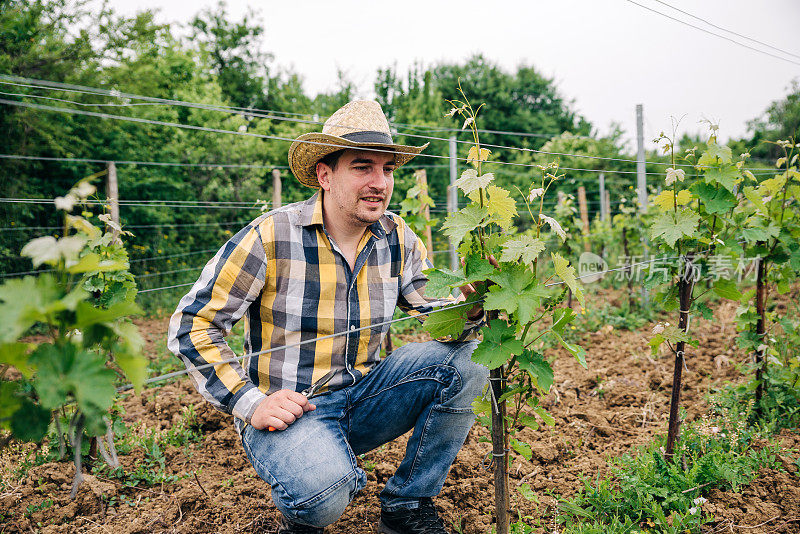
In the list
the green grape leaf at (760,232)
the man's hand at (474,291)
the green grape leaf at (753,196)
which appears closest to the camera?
the man's hand at (474,291)

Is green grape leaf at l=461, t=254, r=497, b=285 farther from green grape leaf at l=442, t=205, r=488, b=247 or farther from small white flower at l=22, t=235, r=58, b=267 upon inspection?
small white flower at l=22, t=235, r=58, b=267

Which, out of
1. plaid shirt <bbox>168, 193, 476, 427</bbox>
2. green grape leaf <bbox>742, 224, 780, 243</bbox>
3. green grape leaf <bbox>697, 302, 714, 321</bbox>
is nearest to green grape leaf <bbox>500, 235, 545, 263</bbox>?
plaid shirt <bbox>168, 193, 476, 427</bbox>

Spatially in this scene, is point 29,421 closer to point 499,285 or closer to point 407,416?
point 499,285

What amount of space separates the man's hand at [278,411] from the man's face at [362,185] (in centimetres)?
80

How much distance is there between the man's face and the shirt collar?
0.10 metres

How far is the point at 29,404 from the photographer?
100cm

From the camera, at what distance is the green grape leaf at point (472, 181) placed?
1708 millimetres

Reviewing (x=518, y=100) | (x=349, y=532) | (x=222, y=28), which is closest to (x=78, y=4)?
(x=222, y=28)

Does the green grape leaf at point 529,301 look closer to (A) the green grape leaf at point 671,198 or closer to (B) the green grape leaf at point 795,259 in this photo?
(A) the green grape leaf at point 671,198

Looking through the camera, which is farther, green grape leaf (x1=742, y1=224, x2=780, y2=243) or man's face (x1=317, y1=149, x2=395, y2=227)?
green grape leaf (x1=742, y1=224, x2=780, y2=243)

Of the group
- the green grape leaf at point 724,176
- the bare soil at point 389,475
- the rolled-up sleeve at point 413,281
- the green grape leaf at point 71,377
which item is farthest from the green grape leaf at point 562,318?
the green grape leaf at point 71,377

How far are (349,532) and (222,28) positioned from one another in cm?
1784

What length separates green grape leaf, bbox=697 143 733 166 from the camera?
98.8 inches

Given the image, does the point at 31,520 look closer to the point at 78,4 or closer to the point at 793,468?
the point at 793,468
